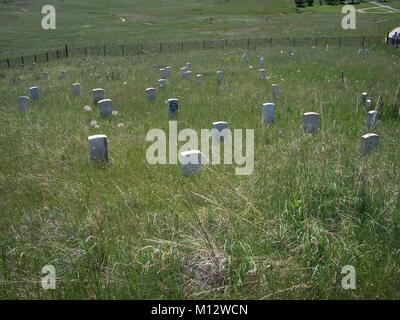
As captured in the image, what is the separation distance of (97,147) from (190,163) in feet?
5.64

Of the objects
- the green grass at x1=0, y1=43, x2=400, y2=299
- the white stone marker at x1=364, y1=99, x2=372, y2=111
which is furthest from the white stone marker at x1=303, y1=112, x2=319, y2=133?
the white stone marker at x1=364, y1=99, x2=372, y2=111

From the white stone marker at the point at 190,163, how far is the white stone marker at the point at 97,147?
1491 millimetres

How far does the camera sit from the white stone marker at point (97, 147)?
6.43m

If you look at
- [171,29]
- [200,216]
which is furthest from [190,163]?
[171,29]

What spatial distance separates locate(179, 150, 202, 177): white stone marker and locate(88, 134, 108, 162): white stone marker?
1.49m

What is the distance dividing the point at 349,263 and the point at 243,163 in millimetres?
2958

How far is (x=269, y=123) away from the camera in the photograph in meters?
8.84

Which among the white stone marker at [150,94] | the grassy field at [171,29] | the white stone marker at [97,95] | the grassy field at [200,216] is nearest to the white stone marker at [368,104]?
the grassy field at [200,216]

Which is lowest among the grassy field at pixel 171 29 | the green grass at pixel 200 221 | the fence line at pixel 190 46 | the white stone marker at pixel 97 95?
the green grass at pixel 200 221

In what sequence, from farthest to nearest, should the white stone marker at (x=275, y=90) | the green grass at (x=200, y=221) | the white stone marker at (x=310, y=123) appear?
the white stone marker at (x=275, y=90)
the white stone marker at (x=310, y=123)
the green grass at (x=200, y=221)

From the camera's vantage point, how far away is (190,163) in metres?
5.83

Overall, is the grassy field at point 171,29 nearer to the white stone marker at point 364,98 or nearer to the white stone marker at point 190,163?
the white stone marker at point 364,98

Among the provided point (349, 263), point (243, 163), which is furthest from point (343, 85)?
point (349, 263)

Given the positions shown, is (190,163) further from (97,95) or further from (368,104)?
(97,95)
